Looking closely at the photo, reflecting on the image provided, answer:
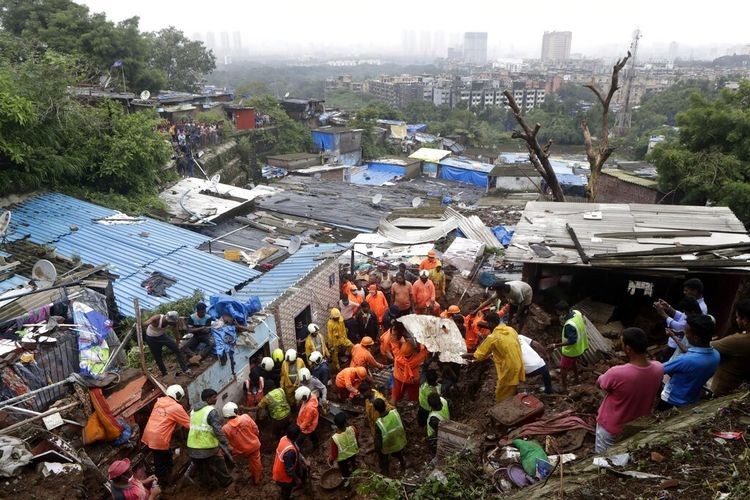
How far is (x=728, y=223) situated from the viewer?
988cm

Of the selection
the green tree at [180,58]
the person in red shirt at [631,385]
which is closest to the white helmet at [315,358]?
the person in red shirt at [631,385]

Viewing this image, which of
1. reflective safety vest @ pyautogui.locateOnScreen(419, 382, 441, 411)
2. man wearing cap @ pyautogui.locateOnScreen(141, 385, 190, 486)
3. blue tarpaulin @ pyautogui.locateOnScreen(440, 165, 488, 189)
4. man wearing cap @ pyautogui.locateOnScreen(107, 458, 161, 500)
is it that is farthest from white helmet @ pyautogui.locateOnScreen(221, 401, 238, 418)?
blue tarpaulin @ pyautogui.locateOnScreen(440, 165, 488, 189)

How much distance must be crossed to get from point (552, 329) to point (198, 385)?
618 cm

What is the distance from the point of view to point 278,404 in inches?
287

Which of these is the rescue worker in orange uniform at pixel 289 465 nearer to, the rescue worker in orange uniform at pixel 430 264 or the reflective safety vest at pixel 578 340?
the reflective safety vest at pixel 578 340

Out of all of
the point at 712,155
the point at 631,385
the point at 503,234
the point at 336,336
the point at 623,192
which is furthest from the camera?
the point at 623,192

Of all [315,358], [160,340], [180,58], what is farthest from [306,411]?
[180,58]

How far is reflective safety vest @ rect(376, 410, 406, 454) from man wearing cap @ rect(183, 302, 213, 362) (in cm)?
308

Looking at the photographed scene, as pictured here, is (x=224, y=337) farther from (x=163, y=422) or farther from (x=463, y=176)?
(x=463, y=176)

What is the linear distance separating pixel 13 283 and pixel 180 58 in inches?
1646

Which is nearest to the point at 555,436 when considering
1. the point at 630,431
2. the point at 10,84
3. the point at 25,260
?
the point at 630,431

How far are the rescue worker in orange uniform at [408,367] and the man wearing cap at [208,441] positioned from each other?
106 inches

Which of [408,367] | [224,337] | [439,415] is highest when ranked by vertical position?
[224,337]

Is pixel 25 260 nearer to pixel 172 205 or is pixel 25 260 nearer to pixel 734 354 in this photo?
pixel 172 205
